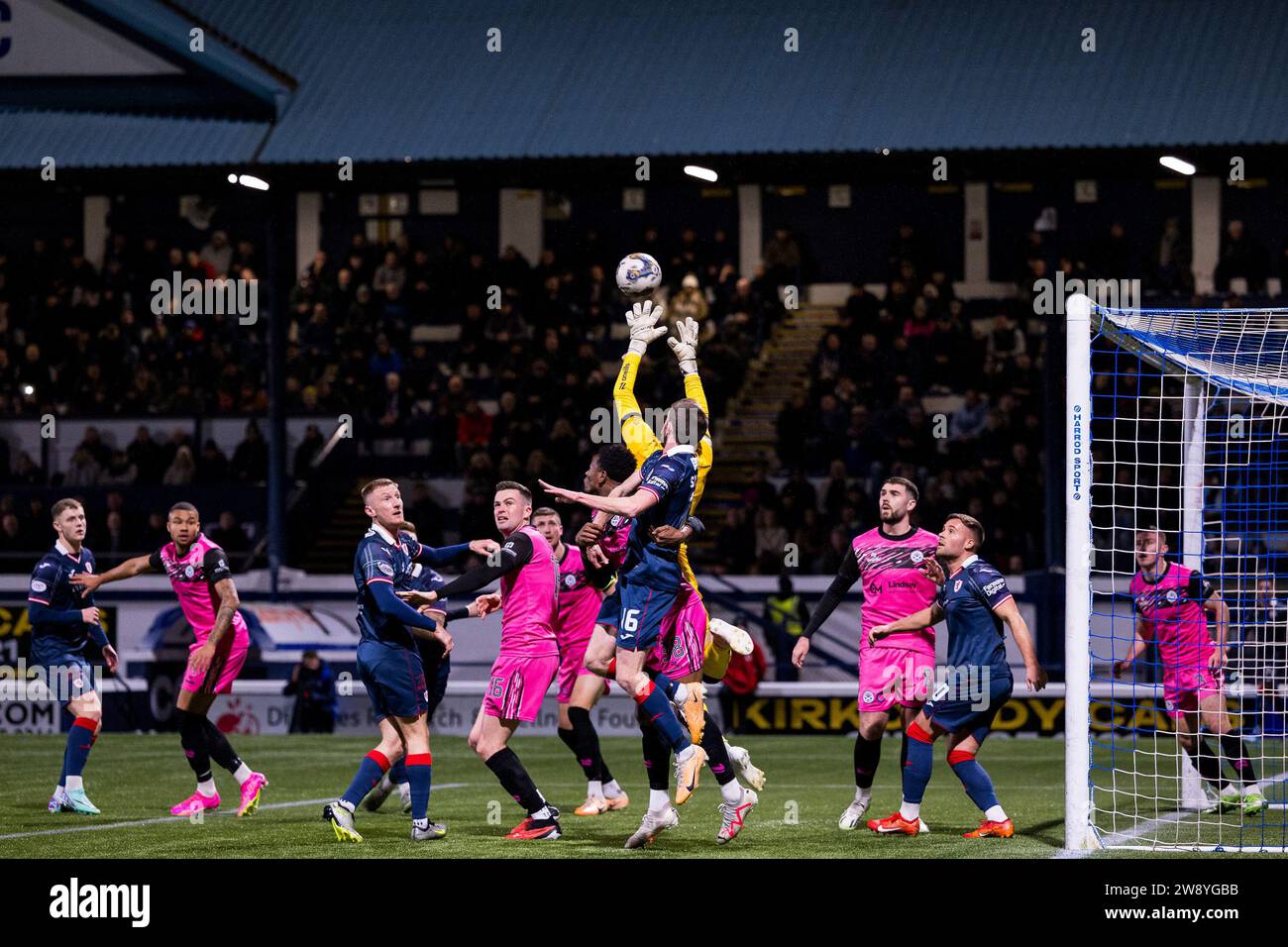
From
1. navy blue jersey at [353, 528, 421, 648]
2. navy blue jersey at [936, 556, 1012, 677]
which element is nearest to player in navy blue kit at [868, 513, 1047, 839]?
navy blue jersey at [936, 556, 1012, 677]

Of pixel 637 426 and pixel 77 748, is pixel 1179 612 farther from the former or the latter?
pixel 77 748

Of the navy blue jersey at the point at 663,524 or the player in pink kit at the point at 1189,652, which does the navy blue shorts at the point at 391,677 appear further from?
the player in pink kit at the point at 1189,652

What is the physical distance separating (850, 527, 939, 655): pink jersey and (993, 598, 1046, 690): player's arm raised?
2.76 ft

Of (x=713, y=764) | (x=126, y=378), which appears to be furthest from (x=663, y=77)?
(x=713, y=764)

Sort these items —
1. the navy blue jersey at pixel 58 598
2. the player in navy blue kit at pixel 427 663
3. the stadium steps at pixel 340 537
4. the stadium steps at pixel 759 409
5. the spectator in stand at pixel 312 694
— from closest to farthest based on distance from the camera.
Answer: the player in navy blue kit at pixel 427 663 < the navy blue jersey at pixel 58 598 < the spectator in stand at pixel 312 694 < the stadium steps at pixel 340 537 < the stadium steps at pixel 759 409

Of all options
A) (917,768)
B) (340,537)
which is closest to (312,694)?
(340,537)

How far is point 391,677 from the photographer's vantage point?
11086mm

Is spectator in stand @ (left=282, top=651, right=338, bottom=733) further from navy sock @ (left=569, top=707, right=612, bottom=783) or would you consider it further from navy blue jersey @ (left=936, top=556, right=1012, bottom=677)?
navy blue jersey @ (left=936, top=556, right=1012, bottom=677)

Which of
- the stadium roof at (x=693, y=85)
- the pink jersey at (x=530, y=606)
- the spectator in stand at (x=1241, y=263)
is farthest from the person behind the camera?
the spectator in stand at (x=1241, y=263)

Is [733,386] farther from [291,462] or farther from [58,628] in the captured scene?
[58,628]

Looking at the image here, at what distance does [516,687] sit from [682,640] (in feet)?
3.42

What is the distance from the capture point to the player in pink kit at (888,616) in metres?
11.8

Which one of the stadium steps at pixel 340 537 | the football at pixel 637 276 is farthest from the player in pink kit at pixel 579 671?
the stadium steps at pixel 340 537

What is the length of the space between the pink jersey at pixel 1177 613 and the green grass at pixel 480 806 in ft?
4.71
